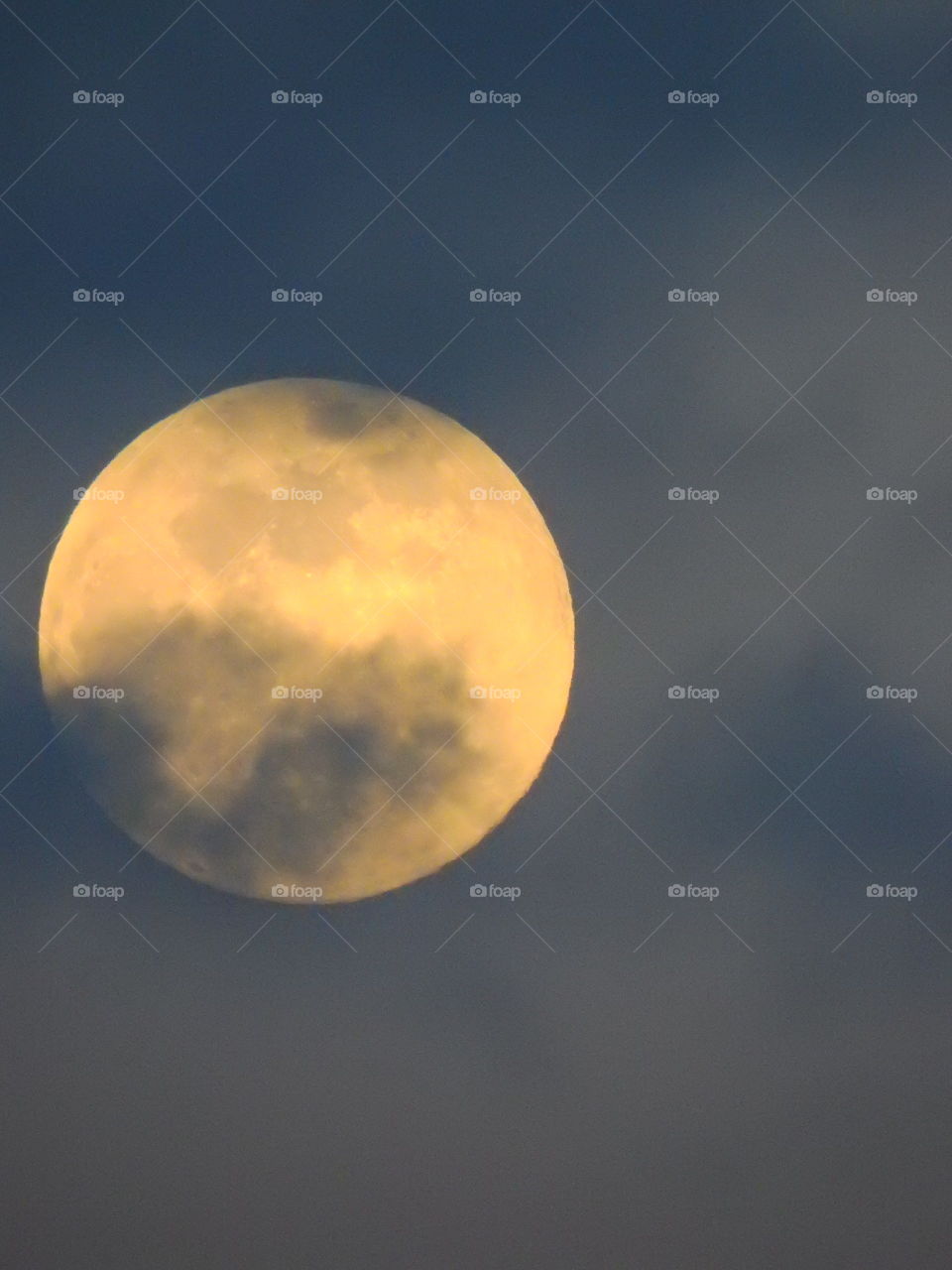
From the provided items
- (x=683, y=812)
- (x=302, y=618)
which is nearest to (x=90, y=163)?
(x=302, y=618)

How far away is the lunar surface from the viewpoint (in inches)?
164

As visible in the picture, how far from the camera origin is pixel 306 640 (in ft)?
13.6

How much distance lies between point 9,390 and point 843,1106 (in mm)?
3807

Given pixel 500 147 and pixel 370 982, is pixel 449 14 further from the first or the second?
pixel 370 982

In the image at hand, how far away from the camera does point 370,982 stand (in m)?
4.14

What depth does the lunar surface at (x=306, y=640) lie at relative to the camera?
13.6 ft

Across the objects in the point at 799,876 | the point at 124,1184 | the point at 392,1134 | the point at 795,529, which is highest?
the point at 795,529

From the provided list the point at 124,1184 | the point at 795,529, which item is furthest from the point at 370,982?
the point at 795,529

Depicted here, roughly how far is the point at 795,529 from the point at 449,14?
7.11 feet

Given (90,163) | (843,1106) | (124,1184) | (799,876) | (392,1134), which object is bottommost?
(124,1184)

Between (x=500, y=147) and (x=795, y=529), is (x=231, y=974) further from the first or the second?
(x=500, y=147)

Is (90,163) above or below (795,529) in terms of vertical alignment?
above

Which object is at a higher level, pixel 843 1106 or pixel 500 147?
pixel 500 147

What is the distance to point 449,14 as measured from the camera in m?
4.22
